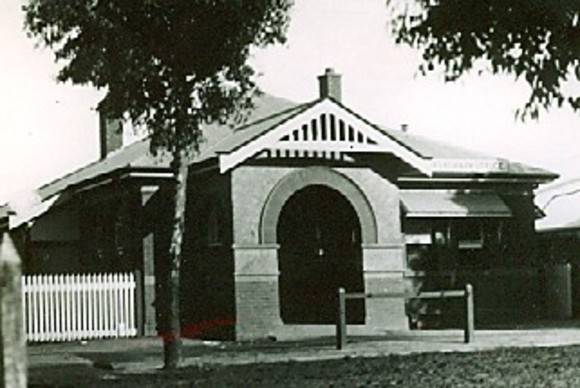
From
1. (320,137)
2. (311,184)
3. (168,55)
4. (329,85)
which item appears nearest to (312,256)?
(311,184)

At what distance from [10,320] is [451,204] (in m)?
24.0

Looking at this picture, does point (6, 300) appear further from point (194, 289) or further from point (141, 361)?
point (194, 289)

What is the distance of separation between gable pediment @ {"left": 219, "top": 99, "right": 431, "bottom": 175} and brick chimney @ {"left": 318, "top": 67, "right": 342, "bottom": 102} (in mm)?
7768

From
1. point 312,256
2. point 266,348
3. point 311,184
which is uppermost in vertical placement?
point 311,184

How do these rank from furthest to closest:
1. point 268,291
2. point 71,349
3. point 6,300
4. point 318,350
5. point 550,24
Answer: point 268,291 → point 71,349 → point 318,350 → point 550,24 → point 6,300

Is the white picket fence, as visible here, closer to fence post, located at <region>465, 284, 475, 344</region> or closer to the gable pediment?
the gable pediment

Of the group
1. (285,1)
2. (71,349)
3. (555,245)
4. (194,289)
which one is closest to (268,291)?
(194,289)

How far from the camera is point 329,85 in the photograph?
30047 mm

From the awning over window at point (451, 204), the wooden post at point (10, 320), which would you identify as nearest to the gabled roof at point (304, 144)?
the awning over window at point (451, 204)

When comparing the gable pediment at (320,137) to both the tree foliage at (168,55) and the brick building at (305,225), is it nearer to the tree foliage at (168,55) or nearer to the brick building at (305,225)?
the brick building at (305,225)

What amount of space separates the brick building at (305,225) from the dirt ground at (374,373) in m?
6.79

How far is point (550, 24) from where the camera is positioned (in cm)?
1186

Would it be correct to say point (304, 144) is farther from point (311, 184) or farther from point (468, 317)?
point (468, 317)

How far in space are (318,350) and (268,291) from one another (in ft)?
14.6
